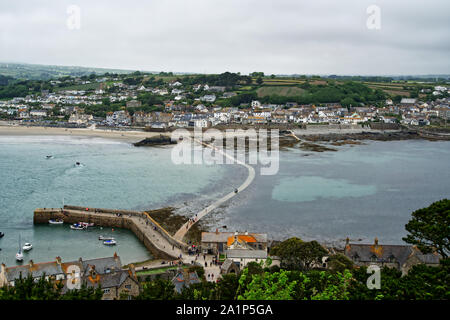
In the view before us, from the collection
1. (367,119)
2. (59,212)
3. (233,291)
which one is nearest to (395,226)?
(233,291)

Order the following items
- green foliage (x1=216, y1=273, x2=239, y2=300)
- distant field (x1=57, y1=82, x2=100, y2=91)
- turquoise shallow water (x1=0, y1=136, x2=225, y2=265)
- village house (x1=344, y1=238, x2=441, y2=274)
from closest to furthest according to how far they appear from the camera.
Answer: green foliage (x1=216, y1=273, x2=239, y2=300) < village house (x1=344, y1=238, x2=441, y2=274) < turquoise shallow water (x1=0, y1=136, x2=225, y2=265) < distant field (x1=57, y1=82, x2=100, y2=91)

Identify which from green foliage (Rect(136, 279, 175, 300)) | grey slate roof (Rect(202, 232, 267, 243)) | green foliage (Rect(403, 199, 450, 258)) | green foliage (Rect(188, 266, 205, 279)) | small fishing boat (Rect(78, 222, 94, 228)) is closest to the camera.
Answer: green foliage (Rect(136, 279, 175, 300))

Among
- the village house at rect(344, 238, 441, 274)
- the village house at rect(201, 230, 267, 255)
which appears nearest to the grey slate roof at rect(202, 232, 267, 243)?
the village house at rect(201, 230, 267, 255)

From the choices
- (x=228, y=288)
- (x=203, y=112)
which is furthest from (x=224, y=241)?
(x=203, y=112)

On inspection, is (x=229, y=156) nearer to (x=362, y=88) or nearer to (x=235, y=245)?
(x=235, y=245)

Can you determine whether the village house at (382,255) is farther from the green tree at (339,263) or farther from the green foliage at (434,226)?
the green foliage at (434,226)

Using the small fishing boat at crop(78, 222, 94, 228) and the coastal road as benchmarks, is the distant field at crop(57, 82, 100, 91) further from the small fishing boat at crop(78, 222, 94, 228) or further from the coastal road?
the small fishing boat at crop(78, 222, 94, 228)
